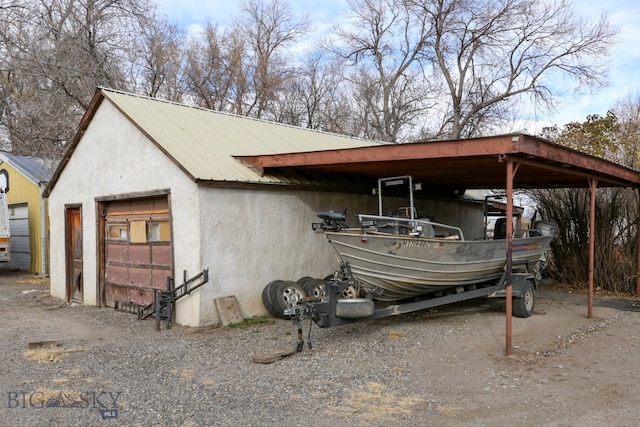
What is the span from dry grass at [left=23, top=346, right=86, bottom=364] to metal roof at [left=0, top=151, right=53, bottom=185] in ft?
36.2

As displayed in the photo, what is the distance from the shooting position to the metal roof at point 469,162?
6754mm

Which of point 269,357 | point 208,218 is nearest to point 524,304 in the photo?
point 269,357

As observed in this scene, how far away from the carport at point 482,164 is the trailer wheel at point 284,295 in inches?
83.9

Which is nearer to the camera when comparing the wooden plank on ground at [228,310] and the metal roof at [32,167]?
the wooden plank on ground at [228,310]

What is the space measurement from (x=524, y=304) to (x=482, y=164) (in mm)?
2599

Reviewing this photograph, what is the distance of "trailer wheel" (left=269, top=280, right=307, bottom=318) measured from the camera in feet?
29.5

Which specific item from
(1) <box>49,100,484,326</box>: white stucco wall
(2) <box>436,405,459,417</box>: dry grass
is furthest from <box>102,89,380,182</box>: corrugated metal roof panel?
(2) <box>436,405,459,417</box>: dry grass

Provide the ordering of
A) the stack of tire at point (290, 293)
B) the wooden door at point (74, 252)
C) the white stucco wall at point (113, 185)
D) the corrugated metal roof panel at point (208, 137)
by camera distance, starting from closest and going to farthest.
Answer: the stack of tire at point (290, 293)
the white stucco wall at point (113, 185)
the corrugated metal roof panel at point (208, 137)
the wooden door at point (74, 252)

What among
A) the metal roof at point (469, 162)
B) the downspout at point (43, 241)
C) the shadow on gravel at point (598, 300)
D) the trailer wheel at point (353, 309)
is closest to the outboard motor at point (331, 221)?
the metal roof at point (469, 162)

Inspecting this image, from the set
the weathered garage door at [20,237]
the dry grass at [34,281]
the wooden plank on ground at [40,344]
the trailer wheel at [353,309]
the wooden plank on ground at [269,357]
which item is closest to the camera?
the wooden plank on ground at [269,357]

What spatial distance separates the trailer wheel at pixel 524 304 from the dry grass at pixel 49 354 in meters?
7.01

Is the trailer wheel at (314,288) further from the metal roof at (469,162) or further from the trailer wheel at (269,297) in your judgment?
the metal roof at (469,162)

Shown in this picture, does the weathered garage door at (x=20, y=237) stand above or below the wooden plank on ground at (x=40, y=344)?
above

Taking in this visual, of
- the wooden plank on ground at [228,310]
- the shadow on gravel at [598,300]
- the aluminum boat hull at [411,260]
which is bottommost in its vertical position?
the shadow on gravel at [598,300]
